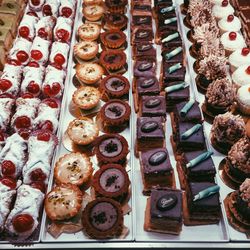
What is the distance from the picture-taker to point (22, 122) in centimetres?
448

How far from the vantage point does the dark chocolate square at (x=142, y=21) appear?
5520 mm

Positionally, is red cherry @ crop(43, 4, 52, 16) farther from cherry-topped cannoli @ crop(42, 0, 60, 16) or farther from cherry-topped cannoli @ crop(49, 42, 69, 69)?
cherry-topped cannoli @ crop(49, 42, 69, 69)

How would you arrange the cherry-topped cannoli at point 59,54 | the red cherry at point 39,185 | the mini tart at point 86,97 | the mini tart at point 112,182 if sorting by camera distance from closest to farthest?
1. the mini tart at point 112,182
2. the red cherry at point 39,185
3. the mini tart at point 86,97
4. the cherry-topped cannoli at point 59,54

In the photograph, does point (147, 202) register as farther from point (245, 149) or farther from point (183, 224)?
point (245, 149)

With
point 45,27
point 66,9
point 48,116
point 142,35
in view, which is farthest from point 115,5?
point 48,116

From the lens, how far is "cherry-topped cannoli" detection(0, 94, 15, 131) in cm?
453

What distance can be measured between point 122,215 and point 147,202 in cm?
39

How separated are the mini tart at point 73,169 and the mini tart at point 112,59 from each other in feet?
4.56

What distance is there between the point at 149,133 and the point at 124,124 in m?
0.50

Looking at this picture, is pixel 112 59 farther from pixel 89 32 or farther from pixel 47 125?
pixel 47 125

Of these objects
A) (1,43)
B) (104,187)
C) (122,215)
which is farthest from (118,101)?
(1,43)

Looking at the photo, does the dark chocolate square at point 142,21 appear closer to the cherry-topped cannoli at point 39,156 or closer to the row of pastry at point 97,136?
the row of pastry at point 97,136

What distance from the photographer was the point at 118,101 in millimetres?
4629

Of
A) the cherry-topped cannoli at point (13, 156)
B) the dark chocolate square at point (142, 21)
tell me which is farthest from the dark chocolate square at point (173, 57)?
the cherry-topped cannoli at point (13, 156)
